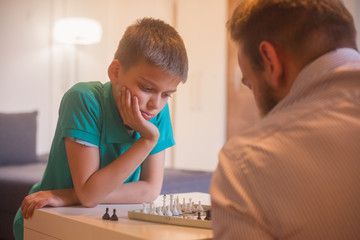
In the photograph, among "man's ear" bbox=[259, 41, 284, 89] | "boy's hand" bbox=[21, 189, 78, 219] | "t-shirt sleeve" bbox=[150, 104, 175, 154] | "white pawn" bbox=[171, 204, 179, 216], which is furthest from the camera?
"t-shirt sleeve" bbox=[150, 104, 175, 154]

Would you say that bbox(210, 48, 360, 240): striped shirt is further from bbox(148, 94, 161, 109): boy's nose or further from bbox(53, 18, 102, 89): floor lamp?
bbox(53, 18, 102, 89): floor lamp

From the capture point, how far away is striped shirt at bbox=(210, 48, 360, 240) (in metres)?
0.57

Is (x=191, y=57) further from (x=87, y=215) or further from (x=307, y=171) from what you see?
(x=307, y=171)

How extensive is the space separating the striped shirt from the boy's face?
646 millimetres

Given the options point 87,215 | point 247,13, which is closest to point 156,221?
point 87,215

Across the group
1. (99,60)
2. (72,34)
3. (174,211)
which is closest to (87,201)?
(174,211)

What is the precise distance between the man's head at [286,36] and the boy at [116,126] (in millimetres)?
543

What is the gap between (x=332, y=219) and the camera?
1.88 ft

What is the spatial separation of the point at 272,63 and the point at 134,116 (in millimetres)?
621

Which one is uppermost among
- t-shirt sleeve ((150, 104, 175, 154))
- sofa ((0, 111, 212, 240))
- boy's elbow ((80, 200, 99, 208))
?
t-shirt sleeve ((150, 104, 175, 154))

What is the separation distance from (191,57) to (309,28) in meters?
4.42

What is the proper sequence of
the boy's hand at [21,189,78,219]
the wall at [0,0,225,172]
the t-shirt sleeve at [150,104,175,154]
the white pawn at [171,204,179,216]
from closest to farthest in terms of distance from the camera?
the white pawn at [171,204,179,216] → the boy's hand at [21,189,78,219] → the t-shirt sleeve at [150,104,175,154] → the wall at [0,0,225,172]

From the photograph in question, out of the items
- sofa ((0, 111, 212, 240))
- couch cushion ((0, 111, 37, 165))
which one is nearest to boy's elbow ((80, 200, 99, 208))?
sofa ((0, 111, 212, 240))

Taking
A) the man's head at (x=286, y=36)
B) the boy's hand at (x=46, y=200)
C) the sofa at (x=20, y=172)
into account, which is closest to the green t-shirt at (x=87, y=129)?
the boy's hand at (x=46, y=200)
